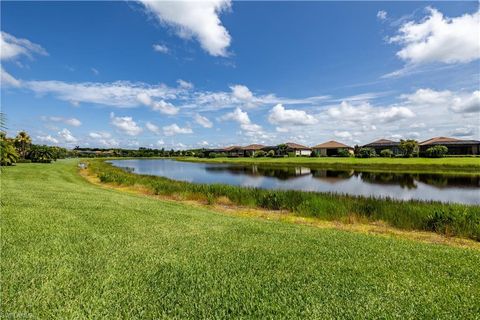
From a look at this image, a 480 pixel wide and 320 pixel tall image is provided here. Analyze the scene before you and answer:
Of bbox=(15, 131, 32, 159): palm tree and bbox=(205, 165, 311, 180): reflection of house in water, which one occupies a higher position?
bbox=(15, 131, 32, 159): palm tree

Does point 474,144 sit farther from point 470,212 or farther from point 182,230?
point 182,230

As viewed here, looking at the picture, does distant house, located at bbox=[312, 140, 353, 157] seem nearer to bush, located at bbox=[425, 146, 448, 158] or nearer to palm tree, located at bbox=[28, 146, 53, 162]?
bush, located at bbox=[425, 146, 448, 158]

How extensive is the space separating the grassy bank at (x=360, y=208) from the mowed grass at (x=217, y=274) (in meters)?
5.82

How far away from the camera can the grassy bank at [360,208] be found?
10.6m

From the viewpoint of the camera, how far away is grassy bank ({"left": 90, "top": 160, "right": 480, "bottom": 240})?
10562mm

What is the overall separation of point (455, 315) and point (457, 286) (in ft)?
3.07

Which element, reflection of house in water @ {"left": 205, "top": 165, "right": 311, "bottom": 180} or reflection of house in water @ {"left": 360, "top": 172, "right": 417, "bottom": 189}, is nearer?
reflection of house in water @ {"left": 360, "top": 172, "right": 417, "bottom": 189}

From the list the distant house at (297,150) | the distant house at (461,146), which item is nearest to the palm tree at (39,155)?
the distant house at (297,150)

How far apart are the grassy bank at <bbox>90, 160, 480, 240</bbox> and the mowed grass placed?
582cm

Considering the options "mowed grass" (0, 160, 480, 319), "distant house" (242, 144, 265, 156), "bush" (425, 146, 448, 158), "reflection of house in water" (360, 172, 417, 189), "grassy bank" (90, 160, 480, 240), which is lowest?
"reflection of house in water" (360, 172, 417, 189)

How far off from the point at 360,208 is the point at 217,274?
36.9ft

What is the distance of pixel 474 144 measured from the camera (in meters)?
62.5

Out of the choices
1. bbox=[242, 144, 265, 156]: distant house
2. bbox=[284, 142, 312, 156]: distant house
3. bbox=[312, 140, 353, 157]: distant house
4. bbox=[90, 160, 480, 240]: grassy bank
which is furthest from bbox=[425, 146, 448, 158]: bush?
bbox=[242, 144, 265, 156]: distant house

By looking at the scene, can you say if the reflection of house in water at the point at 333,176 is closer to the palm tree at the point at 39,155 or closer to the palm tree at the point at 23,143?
the palm tree at the point at 39,155
